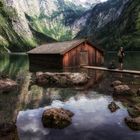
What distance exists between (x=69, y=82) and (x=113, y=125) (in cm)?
1802

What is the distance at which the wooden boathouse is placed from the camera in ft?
180

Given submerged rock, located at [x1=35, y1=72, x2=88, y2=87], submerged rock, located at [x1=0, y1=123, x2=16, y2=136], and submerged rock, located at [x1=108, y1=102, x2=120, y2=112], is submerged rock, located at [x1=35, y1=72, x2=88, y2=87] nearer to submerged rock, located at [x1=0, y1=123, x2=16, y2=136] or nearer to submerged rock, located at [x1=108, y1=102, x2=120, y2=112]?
submerged rock, located at [x1=108, y1=102, x2=120, y2=112]

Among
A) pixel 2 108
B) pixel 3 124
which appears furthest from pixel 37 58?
pixel 3 124

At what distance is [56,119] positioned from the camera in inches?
720

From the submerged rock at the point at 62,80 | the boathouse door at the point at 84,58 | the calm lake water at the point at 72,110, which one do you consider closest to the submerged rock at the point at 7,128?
the calm lake water at the point at 72,110

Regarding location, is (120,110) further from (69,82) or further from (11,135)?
(69,82)

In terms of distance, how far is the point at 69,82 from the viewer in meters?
35.5

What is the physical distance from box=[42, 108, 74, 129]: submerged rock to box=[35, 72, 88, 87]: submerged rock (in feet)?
50.8

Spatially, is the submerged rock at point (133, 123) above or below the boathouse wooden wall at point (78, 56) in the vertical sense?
below

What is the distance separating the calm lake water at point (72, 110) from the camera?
1628 centimetres

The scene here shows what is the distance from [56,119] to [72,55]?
38199 mm

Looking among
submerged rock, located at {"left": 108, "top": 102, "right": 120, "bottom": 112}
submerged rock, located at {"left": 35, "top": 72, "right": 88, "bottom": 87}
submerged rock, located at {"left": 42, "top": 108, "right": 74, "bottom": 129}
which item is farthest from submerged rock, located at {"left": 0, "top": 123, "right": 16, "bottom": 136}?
submerged rock, located at {"left": 35, "top": 72, "right": 88, "bottom": 87}

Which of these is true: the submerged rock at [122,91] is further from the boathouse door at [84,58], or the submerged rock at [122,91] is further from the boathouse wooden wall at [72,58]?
the boathouse door at [84,58]

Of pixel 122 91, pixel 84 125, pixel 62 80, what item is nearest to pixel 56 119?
pixel 84 125
